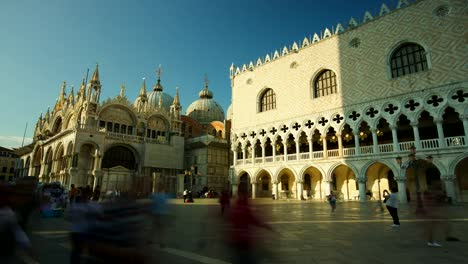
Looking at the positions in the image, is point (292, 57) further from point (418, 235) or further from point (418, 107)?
point (418, 235)

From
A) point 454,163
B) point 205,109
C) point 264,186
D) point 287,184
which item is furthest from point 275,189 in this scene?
point 205,109

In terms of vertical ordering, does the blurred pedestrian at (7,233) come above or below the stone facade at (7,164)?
below

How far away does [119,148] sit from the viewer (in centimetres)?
3266

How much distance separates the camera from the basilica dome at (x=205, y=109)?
56.9 m

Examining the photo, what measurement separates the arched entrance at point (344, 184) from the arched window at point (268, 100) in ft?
32.1

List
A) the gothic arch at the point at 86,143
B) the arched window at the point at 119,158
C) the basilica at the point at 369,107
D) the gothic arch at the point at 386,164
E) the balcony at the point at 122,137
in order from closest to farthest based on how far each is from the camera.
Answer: the basilica at the point at 369,107
the gothic arch at the point at 386,164
the gothic arch at the point at 86,143
the balcony at the point at 122,137
the arched window at the point at 119,158

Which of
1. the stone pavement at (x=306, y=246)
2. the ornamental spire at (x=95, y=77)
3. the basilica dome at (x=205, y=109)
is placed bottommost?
the stone pavement at (x=306, y=246)

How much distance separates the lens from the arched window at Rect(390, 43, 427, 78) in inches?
842

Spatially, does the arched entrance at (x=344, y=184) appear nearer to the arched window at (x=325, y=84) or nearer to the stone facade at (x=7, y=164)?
the arched window at (x=325, y=84)

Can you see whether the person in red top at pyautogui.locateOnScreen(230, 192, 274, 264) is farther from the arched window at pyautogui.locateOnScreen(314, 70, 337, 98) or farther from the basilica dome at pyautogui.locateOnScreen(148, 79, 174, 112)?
the basilica dome at pyautogui.locateOnScreen(148, 79, 174, 112)

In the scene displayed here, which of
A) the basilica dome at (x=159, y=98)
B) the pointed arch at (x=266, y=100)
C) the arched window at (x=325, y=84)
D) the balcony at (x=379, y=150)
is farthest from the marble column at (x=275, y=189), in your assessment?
A: the basilica dome at (x=159, y=98)

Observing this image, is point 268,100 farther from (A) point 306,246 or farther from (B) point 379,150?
(A) point 306,246

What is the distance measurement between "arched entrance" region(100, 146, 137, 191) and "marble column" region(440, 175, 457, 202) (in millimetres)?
27921

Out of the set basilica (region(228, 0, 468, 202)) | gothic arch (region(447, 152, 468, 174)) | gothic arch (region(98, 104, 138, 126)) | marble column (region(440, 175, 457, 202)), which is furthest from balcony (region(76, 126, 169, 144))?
gothic arch (region(447, 152, 468, 174))
